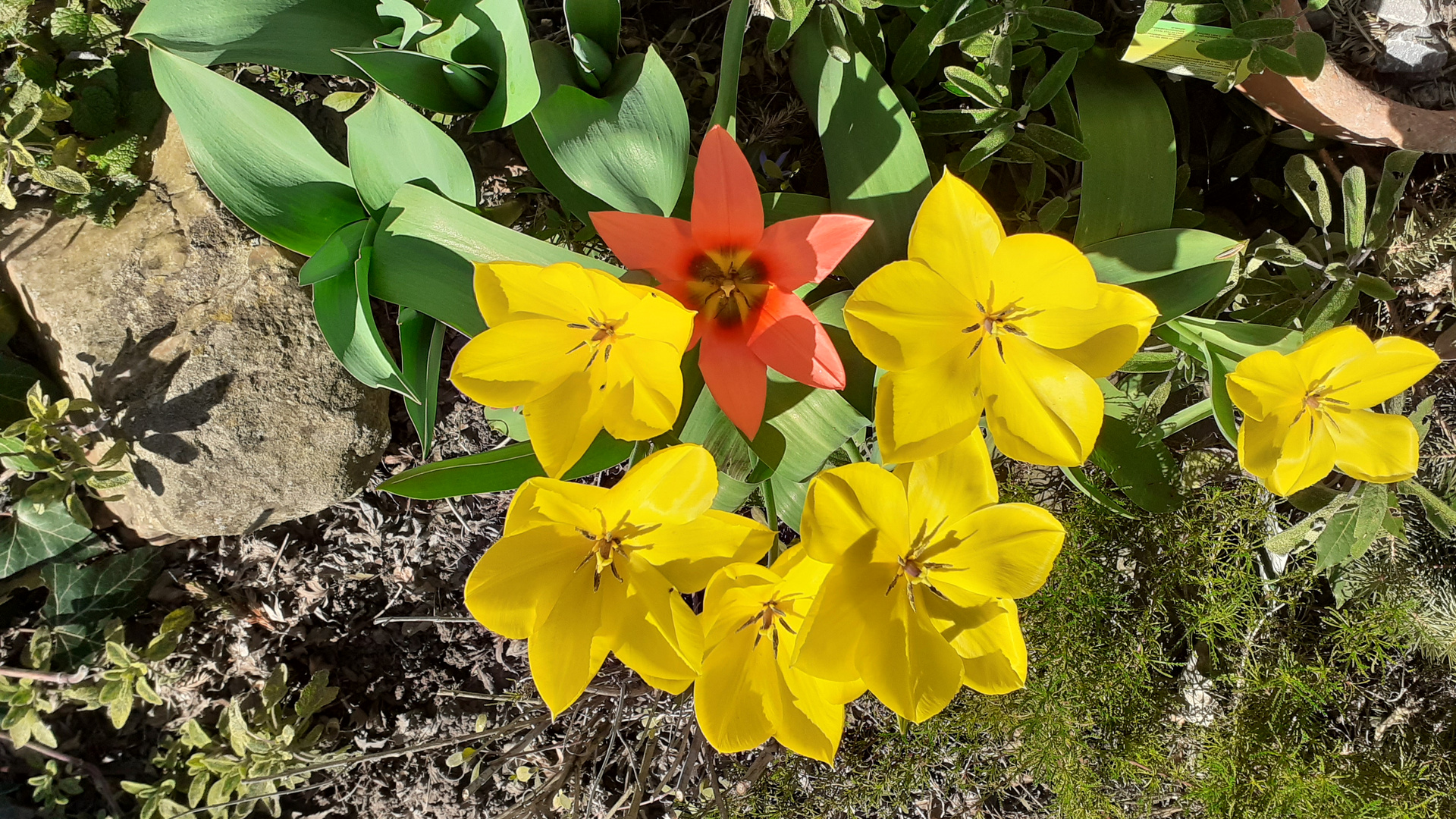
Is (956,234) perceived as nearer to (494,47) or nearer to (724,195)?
(724,195)

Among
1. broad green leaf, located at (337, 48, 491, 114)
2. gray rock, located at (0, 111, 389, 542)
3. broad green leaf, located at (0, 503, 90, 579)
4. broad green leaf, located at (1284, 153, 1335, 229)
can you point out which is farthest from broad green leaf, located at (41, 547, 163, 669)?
broad green leaf, located at (1284, 153, 1335, 229)

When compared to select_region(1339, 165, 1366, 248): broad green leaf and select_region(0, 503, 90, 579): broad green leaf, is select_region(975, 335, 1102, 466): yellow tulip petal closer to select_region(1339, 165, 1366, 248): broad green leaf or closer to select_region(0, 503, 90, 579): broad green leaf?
select_region(1339, 165, 1366, 248): broad green leaf

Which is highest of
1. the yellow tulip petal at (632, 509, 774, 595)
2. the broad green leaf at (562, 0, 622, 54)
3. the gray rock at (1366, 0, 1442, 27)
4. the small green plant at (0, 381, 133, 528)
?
the broad green leaf at (562, 0, 622, 54)

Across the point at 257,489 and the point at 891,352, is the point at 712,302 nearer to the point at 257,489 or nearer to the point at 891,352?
the point at 891,352

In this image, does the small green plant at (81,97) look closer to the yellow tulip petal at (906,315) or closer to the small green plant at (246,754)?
the small green plant at (246,754)

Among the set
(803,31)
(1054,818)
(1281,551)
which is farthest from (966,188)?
(1054,818)

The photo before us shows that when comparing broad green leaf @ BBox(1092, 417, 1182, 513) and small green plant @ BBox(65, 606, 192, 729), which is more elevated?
broad green leaf @ BBox(1092, 417, 1182, 513)

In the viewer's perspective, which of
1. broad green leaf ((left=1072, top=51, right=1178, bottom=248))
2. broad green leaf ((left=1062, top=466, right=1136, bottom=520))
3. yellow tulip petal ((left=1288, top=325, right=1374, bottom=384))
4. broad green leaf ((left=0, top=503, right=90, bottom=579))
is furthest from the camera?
broad green leaf ((left=0, top=503, right=90, bottom=579))
